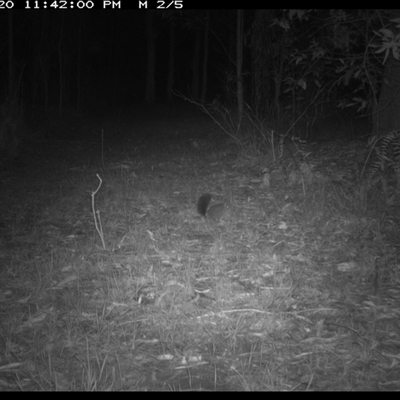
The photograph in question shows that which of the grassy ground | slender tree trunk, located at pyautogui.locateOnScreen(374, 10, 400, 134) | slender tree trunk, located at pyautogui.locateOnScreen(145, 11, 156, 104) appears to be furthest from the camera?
slender tree trunk, located at pyautogui.locateOnScreen(145, 11, 156, 104)

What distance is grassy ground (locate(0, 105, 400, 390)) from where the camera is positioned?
2584mm

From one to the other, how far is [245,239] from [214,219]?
68cm

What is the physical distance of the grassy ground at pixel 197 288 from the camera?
8.48ft

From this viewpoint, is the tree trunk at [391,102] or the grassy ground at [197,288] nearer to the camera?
the grassy ground at [197,288]

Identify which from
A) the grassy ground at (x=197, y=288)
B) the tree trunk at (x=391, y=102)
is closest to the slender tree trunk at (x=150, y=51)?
the tree trunk at (x=391, y=102)

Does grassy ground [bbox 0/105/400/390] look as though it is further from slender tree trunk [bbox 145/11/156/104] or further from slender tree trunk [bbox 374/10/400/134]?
slender tree trunk [bbox 145/11/156/104]

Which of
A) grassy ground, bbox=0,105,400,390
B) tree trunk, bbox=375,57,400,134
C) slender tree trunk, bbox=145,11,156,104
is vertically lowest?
grassy ground, bbox=0,105,400,390

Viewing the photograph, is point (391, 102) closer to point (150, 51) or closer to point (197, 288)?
point (197, 288)

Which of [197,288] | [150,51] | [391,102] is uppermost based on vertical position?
[150,51]

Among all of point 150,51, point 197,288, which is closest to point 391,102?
point 197,288

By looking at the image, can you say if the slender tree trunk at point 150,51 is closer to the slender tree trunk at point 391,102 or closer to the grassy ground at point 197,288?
the slender tree trunk at point 391,102

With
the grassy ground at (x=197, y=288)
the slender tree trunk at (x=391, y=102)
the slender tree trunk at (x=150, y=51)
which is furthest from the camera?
the slender tree trunk at (x=150, y=51)

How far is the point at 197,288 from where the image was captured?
3.57 meters

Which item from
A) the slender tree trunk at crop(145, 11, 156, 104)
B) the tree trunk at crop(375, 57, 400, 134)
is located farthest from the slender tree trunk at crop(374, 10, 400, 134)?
the slender tree trunk at crop(145, 11, 156, 104)
